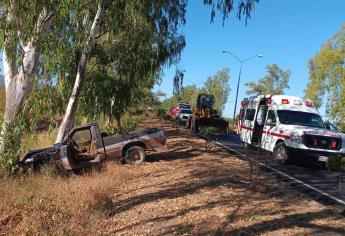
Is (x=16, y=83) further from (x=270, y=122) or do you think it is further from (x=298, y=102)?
(x=298, y=102)

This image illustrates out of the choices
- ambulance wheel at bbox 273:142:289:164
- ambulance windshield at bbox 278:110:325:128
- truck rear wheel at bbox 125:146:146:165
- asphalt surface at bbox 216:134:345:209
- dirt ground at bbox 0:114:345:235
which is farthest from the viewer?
ambulance windshield at bbox 278:110:325:128

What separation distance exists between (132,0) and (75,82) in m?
4.01

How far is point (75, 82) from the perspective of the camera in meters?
17.6

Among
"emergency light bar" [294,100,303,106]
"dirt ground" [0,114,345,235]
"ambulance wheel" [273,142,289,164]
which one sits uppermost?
"emergency light bar" [294,100,303,106]

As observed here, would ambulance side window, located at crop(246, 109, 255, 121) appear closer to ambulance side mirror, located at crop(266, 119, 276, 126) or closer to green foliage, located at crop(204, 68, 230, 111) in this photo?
ambulance side mirror, located at crop(266, 119, 276, 126)

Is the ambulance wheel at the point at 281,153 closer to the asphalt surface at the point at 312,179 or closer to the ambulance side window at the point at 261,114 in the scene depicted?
the asphalt surface at the point at 312,179

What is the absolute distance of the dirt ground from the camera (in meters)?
8.02

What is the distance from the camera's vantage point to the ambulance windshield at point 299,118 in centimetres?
1870

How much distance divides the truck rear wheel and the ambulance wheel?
5.14 meters

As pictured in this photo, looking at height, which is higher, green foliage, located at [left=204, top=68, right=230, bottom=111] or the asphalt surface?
green foliage, located at [left=204, top=68, right=230, bottom=111]

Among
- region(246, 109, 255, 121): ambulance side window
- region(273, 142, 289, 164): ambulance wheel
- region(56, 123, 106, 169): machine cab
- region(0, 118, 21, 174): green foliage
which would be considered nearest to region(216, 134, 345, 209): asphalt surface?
region(273, 142, 289, 164): ambulance wheel

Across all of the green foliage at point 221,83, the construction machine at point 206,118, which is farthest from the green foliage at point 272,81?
the construction machine at point 206,118

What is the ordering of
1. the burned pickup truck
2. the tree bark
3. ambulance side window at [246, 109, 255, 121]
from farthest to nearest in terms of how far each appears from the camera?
ambulance side window at [246, 109, 255, 121] → the burned pickup truck → the tree bark

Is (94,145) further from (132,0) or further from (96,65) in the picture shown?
(96,65)
